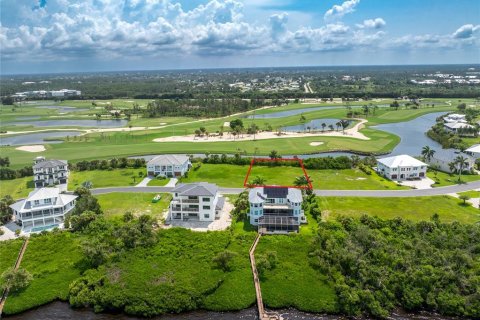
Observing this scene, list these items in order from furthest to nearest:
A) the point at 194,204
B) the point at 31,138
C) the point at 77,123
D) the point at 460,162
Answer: the point at 77,123 < the point at 31,138 < the point at 460,162 < the point at 194,204

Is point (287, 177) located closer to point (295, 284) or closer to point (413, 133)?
point (295, 284)

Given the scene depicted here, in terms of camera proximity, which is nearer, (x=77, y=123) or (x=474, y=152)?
(x=474, y=152)

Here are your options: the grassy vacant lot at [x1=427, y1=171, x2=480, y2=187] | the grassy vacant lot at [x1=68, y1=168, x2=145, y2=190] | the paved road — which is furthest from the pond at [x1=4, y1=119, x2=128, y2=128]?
the grassy vacant lot at [x1=427, y1=171, x2=480, y2=187]

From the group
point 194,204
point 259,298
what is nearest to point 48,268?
point 194,204

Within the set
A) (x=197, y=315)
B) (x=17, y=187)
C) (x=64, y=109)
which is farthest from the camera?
(x=64, y=109)

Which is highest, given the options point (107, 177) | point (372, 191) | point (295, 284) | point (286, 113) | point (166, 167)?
point (286, 113)

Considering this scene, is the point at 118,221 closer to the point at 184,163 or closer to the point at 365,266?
the point at 184,163
